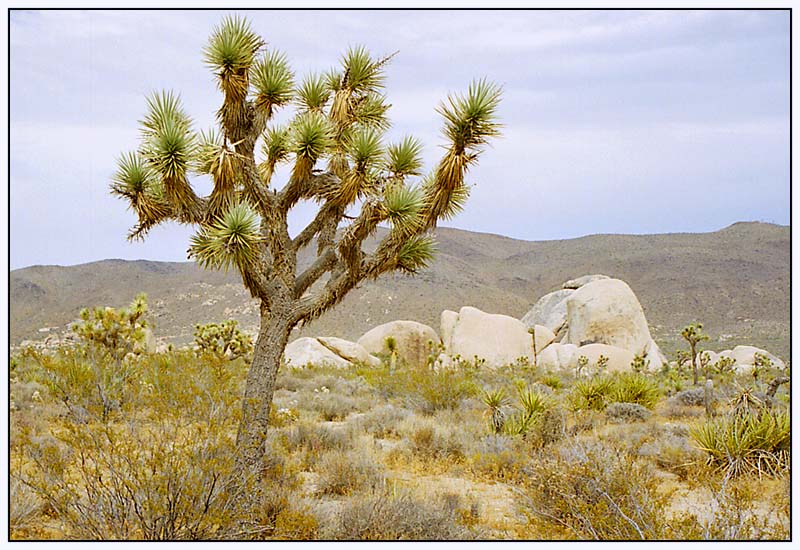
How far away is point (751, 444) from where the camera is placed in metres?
7.44

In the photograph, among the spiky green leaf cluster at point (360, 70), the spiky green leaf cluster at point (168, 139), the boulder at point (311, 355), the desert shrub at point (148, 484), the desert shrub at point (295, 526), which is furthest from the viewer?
the boulder at point (311, 355)

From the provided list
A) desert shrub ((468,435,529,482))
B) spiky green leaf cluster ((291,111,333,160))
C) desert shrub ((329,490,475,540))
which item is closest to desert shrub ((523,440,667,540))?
desert shrub ((329,490,475,540))

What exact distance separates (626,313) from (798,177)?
19.9 meters

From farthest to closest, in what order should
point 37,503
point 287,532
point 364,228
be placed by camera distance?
point 364,228 < point 37,503 < point 287,532

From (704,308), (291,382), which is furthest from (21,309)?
(704,308)

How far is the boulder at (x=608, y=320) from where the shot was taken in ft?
78.5

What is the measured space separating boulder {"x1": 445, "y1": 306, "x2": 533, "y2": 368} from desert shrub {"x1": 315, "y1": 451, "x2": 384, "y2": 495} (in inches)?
621

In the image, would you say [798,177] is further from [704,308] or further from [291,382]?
[704,308]

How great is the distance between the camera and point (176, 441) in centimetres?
454

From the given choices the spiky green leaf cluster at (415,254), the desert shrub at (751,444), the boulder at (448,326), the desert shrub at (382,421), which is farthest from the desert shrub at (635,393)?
the boulder at (448,326)

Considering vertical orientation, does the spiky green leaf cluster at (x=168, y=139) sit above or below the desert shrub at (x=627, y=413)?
above

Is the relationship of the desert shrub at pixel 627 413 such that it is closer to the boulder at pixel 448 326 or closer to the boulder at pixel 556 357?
the boulder at pixel 556 357

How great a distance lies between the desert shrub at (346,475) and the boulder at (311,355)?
497 inches

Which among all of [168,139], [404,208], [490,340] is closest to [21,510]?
[168,139]
